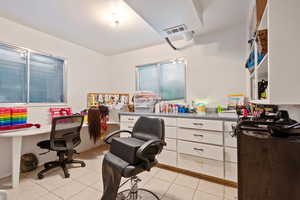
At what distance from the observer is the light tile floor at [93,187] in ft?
5.24

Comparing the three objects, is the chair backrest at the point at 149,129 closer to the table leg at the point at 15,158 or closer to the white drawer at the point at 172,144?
the white drawer at the point at 172,144

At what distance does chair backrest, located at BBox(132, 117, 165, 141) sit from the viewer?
150 centimetres

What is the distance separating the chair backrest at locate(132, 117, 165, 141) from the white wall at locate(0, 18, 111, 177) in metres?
1.90

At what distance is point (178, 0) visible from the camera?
1458 mm

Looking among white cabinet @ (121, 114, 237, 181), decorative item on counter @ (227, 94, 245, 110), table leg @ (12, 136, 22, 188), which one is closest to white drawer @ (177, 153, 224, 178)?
white cabinet @ (121, 114, 237, 181)

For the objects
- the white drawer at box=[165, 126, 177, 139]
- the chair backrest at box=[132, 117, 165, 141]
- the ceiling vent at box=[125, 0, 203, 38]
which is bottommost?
the white drawer at box=[165, 126, 177, 139]

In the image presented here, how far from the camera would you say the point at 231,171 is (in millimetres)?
1729

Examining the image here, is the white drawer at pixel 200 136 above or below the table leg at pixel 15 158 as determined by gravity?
above

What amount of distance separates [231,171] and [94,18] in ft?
9.70

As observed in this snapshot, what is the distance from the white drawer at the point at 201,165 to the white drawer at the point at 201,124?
0.46 metres

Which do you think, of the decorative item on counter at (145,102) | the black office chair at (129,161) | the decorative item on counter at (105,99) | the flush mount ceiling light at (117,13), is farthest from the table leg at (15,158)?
the flush mount ceiling light at (117,13)

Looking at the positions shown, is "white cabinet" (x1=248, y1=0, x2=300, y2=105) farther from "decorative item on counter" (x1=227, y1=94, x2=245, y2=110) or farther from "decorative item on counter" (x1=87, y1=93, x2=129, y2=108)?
"decorative item on counter" (x1=87, y1=93, x2=129, y2=108)

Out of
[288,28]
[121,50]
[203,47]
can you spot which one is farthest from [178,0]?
[121,50]

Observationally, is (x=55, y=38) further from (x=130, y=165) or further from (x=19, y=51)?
(x=130, y=165)
